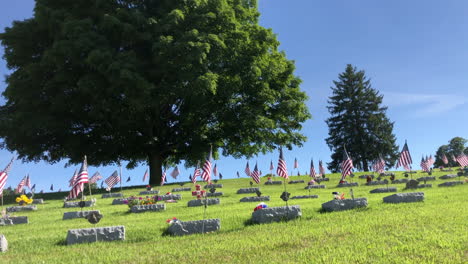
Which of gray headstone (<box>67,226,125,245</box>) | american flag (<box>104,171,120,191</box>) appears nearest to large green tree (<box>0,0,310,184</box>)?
american flag (<box>104,171,120,191</box>)

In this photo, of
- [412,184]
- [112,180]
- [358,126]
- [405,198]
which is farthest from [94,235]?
[358,126]

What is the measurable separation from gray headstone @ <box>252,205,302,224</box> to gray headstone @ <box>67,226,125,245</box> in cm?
346

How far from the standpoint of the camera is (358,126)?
177 feet

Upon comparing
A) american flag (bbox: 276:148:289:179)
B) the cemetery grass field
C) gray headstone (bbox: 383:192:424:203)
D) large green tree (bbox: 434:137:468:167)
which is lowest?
the cemetery grass field

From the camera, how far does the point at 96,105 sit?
27.3 metres

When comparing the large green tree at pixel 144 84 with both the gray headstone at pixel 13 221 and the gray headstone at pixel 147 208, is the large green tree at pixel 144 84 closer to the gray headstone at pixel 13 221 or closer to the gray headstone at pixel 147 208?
the gray headstone at pixel 147 208

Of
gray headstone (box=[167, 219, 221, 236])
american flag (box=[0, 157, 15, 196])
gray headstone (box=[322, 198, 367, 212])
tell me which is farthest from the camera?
american flag (box=[0, 157, 15, 196])

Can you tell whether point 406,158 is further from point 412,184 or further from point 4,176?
point 4,176

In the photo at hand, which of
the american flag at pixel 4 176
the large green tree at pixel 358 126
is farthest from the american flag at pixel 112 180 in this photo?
the large green tree at pixel 358 126

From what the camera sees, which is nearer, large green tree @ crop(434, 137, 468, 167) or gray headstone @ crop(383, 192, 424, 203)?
gray headstone @ crop(383, 192, 424, 203)

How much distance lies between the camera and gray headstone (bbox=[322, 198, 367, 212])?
445 inches

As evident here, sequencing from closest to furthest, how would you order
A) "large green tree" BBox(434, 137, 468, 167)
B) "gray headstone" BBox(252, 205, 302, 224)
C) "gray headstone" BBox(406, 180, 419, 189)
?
"gray headstone" BBox(252, 205, 302, 224) < "gray headstone" BBox(406, 180, 419, 189) < "large green tree" BBox(434, 137, 468, 167)

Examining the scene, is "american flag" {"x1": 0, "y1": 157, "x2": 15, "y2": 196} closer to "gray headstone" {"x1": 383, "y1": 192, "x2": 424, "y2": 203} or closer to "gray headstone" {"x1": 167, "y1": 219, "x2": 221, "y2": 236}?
"gray headstone" {"x1": 167, "y1": 219, "x2": 221, "y2": 236}

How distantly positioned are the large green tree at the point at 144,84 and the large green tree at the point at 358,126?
71.1 ft
